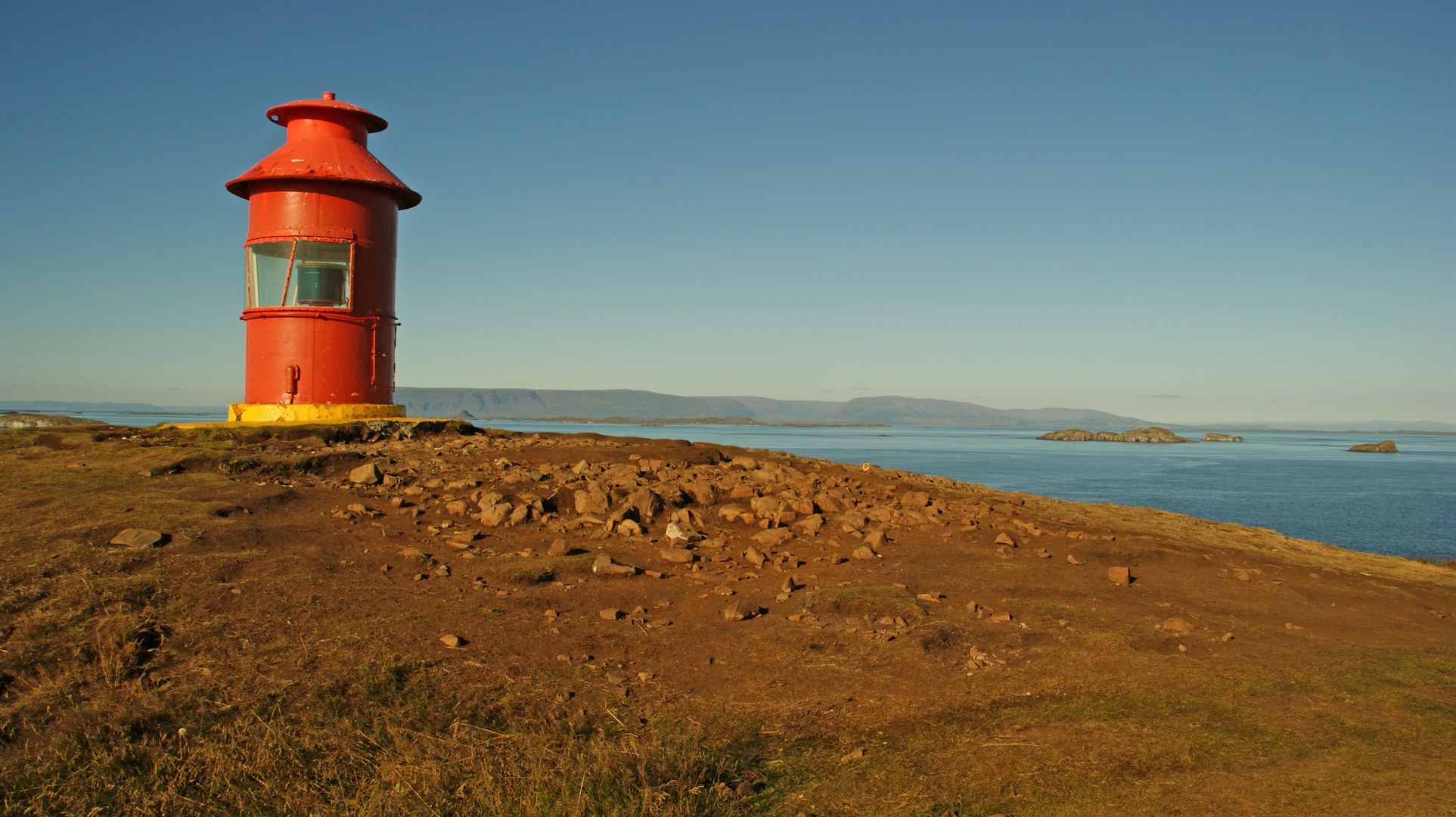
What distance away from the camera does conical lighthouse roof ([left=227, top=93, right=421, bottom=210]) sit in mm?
11766

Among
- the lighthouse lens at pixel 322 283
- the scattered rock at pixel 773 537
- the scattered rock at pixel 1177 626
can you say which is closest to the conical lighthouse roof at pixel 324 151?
the lighthouse lens at pixel 322 283

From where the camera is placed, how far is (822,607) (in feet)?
21.5

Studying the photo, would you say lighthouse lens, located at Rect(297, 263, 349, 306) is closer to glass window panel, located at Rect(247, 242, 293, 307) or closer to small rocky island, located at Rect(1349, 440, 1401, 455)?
glass window panel, located at Rect(247, 242, 293, 307)

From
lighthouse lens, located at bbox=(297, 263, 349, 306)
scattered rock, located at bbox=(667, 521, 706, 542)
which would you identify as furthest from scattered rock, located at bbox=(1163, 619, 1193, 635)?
lighthouse lens, located at bbox=(297, 263, 349, 306)

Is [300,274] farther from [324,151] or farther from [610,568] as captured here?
[610,568]

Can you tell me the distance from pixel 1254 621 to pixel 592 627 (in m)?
5.56

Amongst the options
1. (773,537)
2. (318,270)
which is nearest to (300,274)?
(318,270)

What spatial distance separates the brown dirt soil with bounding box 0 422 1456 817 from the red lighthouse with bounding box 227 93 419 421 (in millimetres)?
2492

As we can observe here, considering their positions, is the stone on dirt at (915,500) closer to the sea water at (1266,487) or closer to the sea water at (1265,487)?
the sea water at (1265,487)

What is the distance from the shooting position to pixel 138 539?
6566 mm

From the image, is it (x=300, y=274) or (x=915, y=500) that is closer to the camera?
(x=915, y=500)

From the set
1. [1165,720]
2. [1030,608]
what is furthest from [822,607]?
[1165,720]

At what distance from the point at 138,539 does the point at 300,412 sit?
546cm

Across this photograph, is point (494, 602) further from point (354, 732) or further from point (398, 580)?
point (354, 732)
